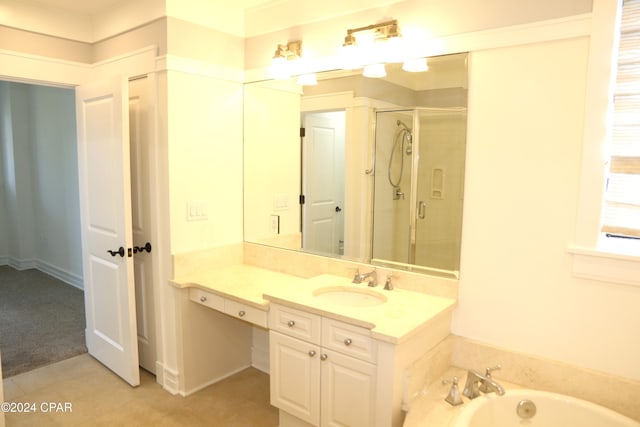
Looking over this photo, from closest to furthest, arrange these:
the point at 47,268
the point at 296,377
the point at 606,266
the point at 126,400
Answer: the point at 606,266, the point at 296,377, the point at 126,400, the point at 47,268

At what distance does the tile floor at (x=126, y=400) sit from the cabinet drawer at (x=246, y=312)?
65cm

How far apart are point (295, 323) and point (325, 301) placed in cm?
22

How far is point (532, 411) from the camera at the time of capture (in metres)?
1.85

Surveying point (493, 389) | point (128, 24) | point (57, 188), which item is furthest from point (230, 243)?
point (57, 188)

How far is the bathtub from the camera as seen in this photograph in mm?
1734

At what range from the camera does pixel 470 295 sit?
2.12 m

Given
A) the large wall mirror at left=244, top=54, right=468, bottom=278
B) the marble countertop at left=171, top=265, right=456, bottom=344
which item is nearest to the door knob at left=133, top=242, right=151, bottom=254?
the marble countertop at left=171, top=265, right=456, bottom=344

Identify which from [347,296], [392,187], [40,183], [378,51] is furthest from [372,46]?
[40,183]

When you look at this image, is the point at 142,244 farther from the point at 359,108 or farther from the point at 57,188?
the point at 57,188

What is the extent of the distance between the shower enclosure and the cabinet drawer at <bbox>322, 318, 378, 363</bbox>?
0.62 metres

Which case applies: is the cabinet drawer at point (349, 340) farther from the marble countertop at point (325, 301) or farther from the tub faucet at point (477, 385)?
the tub faucet at point (477, 385)

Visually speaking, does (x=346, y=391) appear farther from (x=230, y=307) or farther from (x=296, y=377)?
(x=230, y=307)

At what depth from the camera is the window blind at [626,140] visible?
1715 mm

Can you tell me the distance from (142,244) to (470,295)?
2092 millimetres
